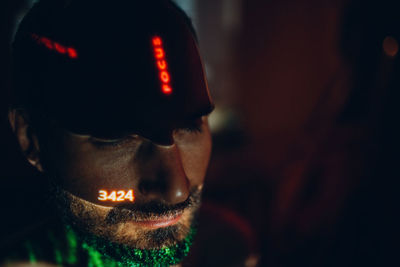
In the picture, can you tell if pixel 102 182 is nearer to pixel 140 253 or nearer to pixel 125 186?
pixel 125 186

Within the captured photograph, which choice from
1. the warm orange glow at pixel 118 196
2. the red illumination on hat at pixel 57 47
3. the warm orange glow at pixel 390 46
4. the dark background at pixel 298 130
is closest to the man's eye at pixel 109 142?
the warm orange glow at pixel 118 196

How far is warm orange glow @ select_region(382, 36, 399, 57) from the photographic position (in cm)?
185

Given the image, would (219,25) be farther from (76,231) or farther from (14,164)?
(76,231)

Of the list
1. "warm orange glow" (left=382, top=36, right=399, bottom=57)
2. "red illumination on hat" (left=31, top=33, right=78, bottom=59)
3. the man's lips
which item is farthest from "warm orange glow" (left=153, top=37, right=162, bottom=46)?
"warm orange glow" (left=382, top=36, right=399, bottom=57)

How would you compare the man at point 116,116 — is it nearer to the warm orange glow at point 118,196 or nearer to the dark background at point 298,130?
the warm orange glow at point 118,196

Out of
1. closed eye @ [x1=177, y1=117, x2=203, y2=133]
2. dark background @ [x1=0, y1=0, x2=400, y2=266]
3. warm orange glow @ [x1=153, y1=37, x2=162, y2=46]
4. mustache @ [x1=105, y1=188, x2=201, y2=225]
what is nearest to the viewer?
warm orange glow @ [x1=153, y1=37, x2=162, y2=46]

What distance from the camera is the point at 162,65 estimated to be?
0.70 meters

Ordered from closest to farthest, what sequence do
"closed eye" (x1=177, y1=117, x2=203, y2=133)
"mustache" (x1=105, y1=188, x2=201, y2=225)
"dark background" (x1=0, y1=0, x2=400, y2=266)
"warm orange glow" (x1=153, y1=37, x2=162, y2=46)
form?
"warm orange glow" (x1=153, y1=37, x2=162, y2=46) < "mustache" (x1=105, y1=188, x2=201, y2=225) < "closed eye" (x1=177, y1=117, x2=203, y2=133) < "dark background" (x1=0, y1=0, x2=400, y2=266)

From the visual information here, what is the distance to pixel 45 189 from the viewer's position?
100cm

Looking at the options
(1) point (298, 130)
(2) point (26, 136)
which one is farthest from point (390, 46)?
(2) point (26, 136)

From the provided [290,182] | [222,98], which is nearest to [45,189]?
[290,182]

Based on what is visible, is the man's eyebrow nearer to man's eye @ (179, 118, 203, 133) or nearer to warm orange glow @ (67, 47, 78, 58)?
man's eye @ (179, 118, 203, 133)

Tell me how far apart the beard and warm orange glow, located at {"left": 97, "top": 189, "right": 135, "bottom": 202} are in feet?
0.07

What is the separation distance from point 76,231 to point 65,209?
80 millimetres
